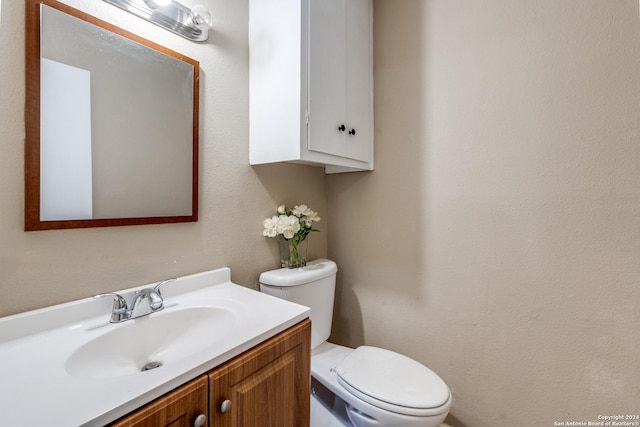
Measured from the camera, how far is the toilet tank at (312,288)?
1.18m

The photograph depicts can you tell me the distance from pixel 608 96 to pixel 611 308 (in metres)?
0.76

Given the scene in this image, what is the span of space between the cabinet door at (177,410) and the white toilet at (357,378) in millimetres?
607

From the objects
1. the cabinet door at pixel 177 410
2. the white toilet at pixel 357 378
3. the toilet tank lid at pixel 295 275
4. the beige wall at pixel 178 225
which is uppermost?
the beige wall at pixel 178 225

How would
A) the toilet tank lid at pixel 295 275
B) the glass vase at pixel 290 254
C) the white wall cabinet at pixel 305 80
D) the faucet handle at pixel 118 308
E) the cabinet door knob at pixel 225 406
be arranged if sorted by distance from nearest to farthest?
the cabinet door knob at pixel 225 406 → the faucet handle at pixel 118 308 → the white wall cabinet at pixel 305 80 → the toilet tank lid at pixel 295 275 → the glass vase at pixel 290 254

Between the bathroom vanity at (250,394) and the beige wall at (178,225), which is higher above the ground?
the beige wall at (178,225)

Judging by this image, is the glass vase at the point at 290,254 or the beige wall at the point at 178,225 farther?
the glass vase at the point at 290,254

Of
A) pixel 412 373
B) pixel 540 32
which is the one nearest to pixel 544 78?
pixel 540 32

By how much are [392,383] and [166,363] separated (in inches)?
31.1

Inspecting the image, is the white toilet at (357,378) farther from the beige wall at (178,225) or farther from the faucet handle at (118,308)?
the faucet handle at (118,308)

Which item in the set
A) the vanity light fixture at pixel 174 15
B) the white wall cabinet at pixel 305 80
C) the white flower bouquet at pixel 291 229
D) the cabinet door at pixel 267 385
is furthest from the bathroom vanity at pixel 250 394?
the vanity light fixture at pixel 174 15

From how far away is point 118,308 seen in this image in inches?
31.1

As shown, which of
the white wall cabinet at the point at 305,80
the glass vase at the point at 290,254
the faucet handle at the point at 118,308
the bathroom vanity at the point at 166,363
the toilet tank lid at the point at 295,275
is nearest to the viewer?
the bathroom vanity at the point at 166,363

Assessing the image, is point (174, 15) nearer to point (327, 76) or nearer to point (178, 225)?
point (327, 76)

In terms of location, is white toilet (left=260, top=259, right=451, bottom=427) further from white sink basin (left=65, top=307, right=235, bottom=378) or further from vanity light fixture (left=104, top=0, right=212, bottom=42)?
vanity light fixture (left=104, top=0, right=212, bottom=42)
